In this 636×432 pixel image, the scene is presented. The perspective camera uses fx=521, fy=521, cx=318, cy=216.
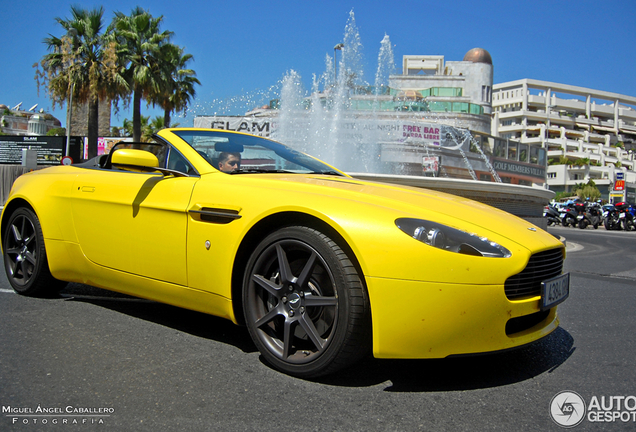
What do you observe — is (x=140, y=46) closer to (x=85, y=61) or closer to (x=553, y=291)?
(x=85, y=61)

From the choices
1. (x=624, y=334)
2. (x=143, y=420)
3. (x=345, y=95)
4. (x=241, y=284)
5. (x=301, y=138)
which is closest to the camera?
(x=143, y=420)

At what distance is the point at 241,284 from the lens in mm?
2664

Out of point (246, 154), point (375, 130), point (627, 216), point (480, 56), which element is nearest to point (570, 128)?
point (480, 56)

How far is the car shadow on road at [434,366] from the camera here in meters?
2.37

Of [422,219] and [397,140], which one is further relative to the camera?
[397,140]

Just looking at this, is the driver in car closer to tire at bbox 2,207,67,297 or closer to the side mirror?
the side mirror

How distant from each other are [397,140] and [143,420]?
125 feet

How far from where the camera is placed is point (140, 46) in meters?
26.6

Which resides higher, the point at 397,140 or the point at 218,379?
the point at 397,140

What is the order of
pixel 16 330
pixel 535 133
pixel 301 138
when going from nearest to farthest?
pixel 16 330 < pixel 301 138 < pixel 535 133

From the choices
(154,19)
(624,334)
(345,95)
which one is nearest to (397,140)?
(345,95)

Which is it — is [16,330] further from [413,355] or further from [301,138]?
[301,138]

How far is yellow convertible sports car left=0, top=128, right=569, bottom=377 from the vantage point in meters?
2.15

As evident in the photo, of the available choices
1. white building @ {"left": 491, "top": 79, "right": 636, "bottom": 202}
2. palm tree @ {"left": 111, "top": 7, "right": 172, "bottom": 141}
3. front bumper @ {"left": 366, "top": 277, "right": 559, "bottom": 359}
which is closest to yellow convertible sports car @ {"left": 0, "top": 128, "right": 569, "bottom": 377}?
front bumper @ {"left": 366, "top": 277, "right": 559, "bottom": 359}
